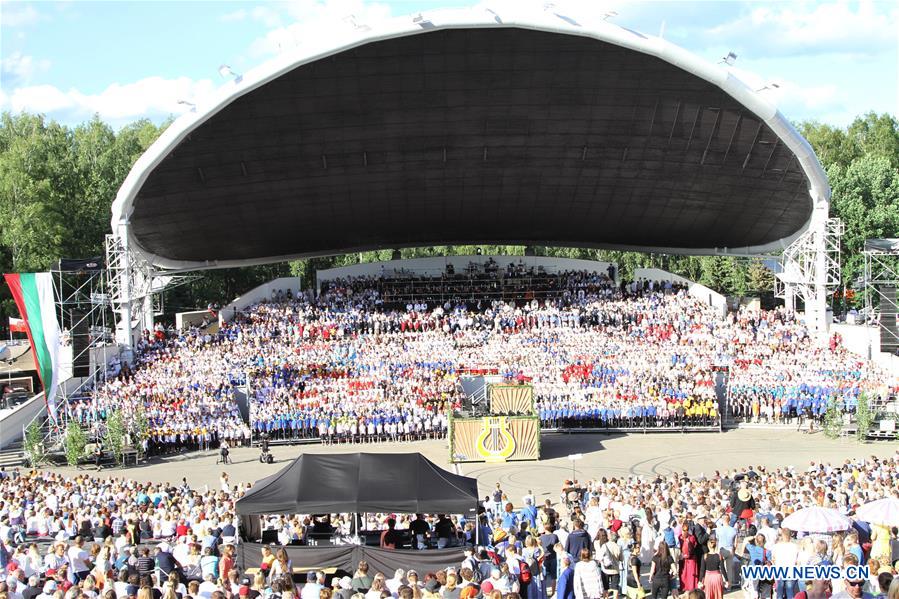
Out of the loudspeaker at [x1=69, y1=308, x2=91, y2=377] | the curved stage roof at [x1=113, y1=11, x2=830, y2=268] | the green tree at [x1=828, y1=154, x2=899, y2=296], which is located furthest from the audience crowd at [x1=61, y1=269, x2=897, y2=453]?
the green tree at [x1=828, y1=154, x2=899, y2=296]

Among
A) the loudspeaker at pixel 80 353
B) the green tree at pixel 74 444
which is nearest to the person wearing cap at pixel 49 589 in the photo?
the green tree at pixel 74 444

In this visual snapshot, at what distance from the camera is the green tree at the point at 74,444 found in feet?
95.5

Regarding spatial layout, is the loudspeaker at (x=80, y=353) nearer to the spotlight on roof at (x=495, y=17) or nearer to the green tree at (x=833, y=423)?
the spotlight on roof at (x=495, y=17)

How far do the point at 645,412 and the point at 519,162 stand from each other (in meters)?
14.6

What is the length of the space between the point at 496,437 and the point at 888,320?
1719 cm

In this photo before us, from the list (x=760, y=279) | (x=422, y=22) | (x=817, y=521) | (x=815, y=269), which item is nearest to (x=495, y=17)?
(x=422, y=22)

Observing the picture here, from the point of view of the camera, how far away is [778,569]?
12062 mm

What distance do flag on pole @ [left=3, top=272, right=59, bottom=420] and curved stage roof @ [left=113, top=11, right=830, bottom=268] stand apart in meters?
9.48

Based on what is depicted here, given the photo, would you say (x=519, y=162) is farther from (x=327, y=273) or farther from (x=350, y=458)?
(x=350, y=458)

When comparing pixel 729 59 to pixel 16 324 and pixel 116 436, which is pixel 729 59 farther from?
pixel 16 324

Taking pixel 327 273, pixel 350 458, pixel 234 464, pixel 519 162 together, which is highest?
pixel 519 162

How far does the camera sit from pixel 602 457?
28.8 metres

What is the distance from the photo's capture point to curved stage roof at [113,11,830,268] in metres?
35.8

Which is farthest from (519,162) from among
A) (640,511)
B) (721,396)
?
(640,511)
